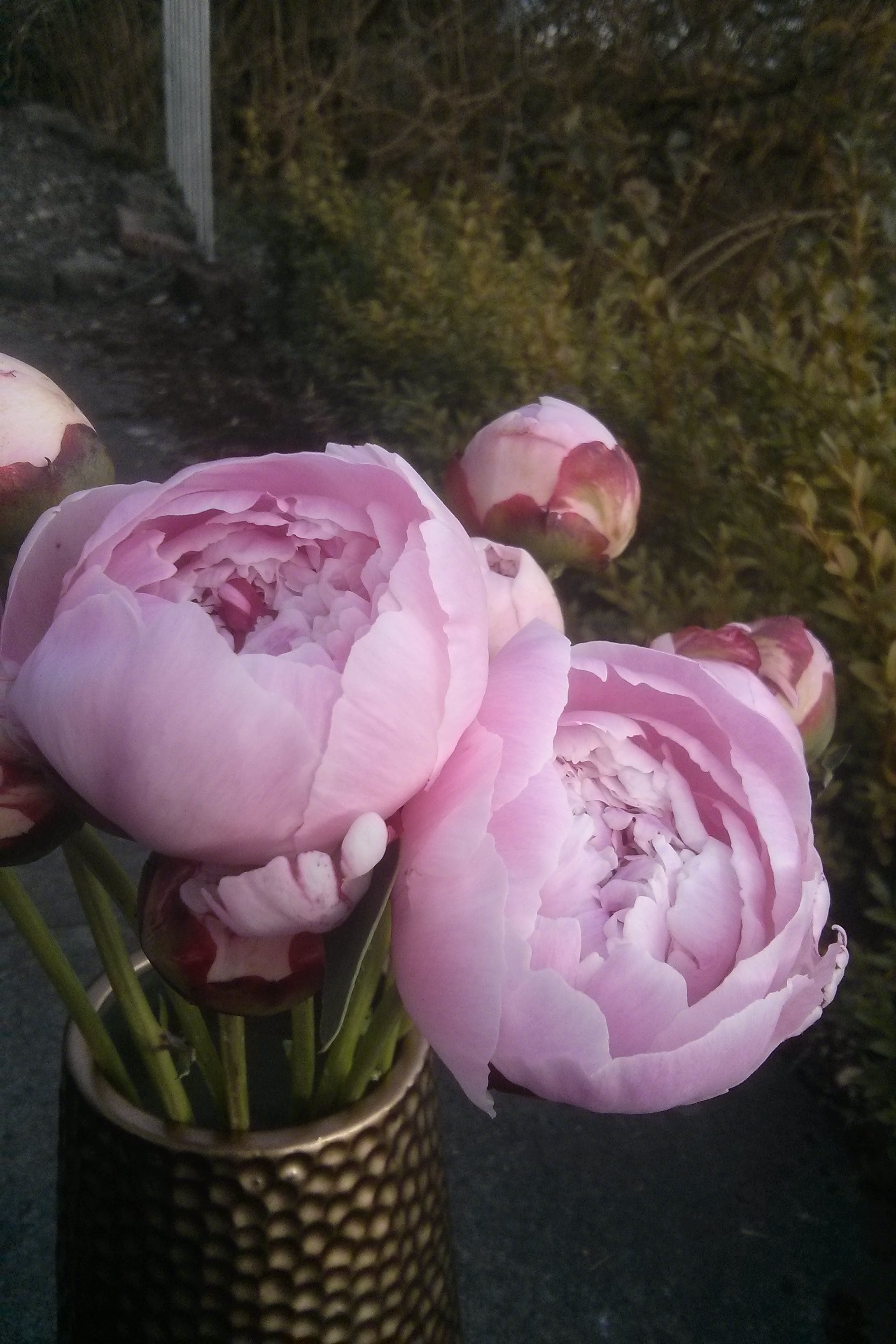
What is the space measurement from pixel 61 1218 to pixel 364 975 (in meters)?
0.16

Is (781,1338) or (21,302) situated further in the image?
(21,302)

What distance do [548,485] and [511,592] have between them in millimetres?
65

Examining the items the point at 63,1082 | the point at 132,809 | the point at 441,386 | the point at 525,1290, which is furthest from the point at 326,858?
the point at 441,386

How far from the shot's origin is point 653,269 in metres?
1.80

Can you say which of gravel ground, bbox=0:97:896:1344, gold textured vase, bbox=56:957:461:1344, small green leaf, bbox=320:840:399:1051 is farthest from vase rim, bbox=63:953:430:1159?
gravel ground, bbox=0:97:896:1344

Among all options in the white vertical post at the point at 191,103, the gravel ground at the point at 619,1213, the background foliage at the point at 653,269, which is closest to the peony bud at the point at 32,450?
the background foliage at the point at 653,269

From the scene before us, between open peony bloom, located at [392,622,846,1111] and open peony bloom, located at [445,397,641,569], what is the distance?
0.09m

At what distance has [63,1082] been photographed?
35 cm

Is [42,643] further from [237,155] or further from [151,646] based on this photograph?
[237,155]

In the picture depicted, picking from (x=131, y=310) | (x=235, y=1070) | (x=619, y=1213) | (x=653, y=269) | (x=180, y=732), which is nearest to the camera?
(x=180, y=732)

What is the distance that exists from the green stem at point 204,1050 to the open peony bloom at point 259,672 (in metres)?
0.12

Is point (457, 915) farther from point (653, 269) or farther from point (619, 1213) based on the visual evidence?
point (653, 269)

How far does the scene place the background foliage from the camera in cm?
88

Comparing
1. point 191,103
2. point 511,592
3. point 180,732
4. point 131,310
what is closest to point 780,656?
point 511,592
